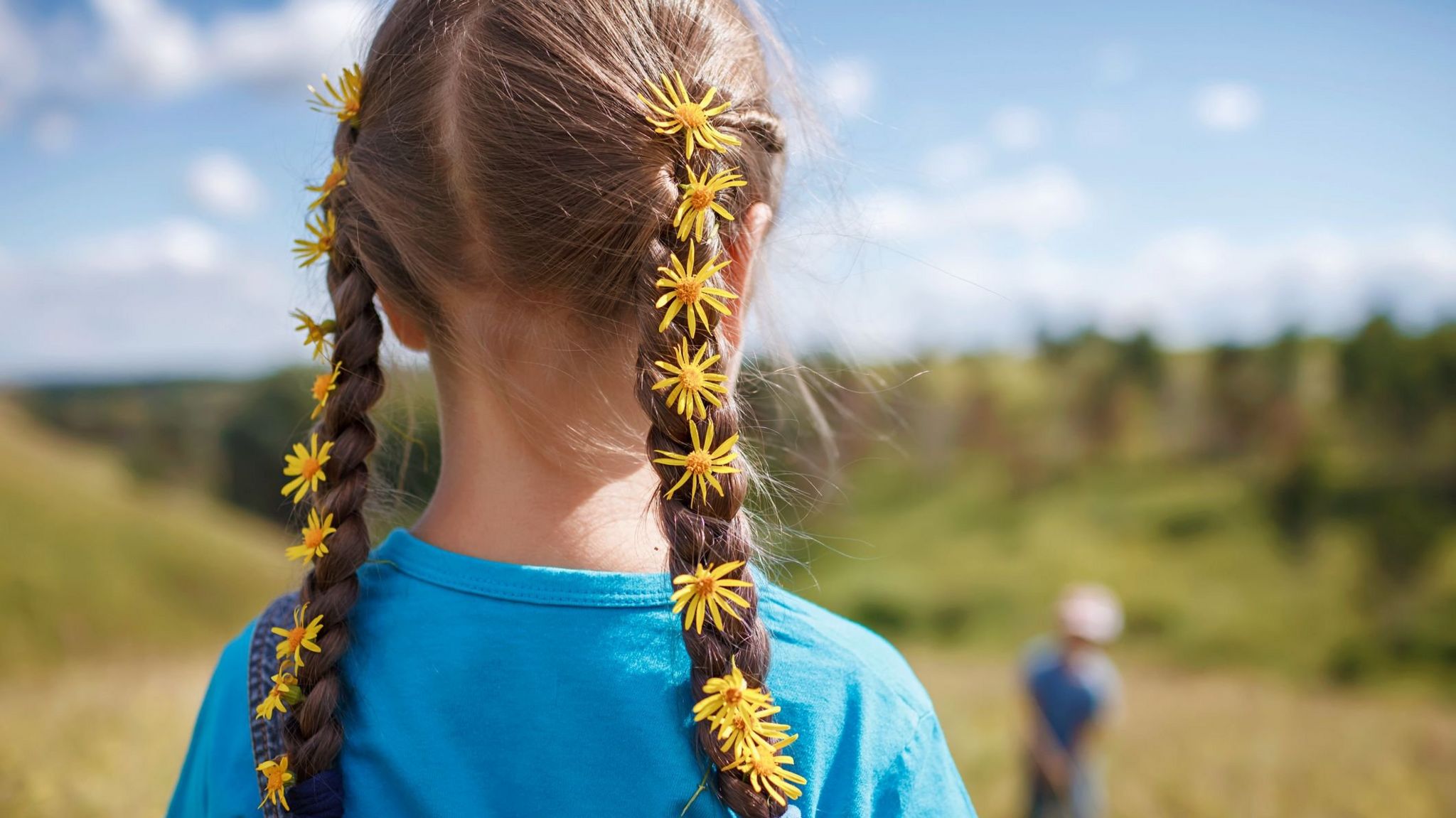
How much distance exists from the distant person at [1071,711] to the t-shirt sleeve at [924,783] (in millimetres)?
4870

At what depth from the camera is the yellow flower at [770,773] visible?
0.91m

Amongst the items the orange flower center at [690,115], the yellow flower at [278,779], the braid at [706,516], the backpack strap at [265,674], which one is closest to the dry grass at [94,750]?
the backpack strap at [265,674]

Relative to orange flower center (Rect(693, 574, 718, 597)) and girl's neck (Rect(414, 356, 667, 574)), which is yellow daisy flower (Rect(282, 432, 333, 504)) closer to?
girl's neck (Rect(414, 356, 667, 574))

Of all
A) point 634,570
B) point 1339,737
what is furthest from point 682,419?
point 1339,737

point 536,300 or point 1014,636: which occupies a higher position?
point 536,300

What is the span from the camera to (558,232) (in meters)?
1.02

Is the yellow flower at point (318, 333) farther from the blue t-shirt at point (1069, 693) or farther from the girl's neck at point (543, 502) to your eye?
the blue t-shirt at point (1069, 693)

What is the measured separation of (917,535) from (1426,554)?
1419 cm

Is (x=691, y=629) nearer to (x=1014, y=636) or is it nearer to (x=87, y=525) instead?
(x=1014, y=636)

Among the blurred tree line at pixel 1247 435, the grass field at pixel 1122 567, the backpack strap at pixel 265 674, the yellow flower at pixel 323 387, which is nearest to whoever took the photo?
the backpack strap at pixel 265 674

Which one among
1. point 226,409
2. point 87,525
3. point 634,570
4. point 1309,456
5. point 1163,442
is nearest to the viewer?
point 634,570

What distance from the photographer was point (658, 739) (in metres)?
0.95

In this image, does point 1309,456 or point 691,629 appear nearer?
point 691,629

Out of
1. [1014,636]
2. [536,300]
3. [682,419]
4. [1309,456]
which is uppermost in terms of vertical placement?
[536,300]
